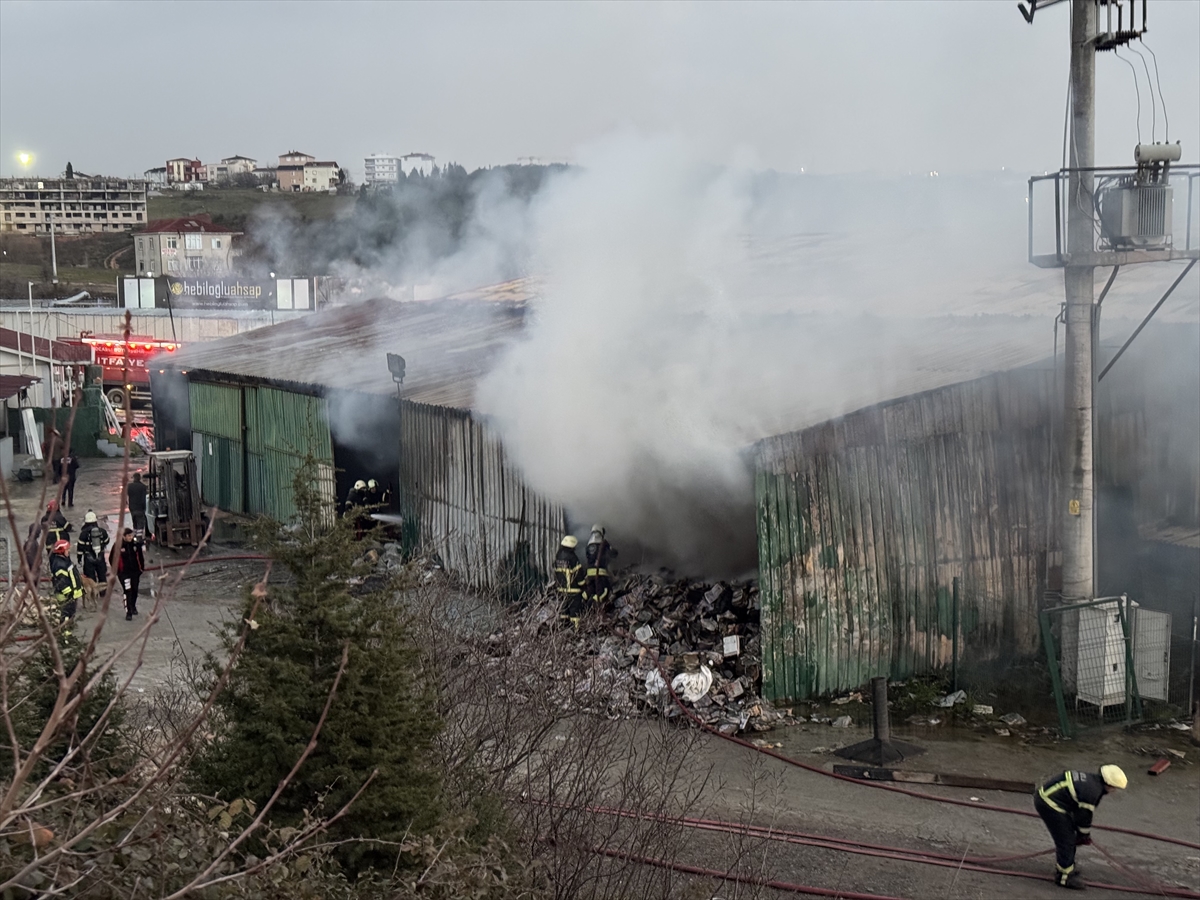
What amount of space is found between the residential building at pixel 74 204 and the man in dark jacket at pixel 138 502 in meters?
74.8

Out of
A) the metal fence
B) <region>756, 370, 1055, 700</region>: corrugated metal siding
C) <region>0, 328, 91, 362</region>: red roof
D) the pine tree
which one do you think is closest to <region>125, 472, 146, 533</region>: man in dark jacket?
<region>756, 370, 1055, 700</region>: corrugated metal siding

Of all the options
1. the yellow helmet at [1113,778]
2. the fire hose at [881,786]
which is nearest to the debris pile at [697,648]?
the fire hose at [881,786]

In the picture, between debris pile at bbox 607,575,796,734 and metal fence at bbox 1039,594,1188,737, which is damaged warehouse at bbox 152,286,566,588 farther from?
metal fence at bbox 1039,594,1188,737

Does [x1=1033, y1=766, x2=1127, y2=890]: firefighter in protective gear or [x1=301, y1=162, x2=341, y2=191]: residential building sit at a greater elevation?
[x1=301, y1=162, x2=341, y2=191]: residential building

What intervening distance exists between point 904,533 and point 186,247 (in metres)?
62.7

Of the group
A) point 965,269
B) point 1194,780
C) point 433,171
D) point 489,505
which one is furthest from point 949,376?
point 433,171

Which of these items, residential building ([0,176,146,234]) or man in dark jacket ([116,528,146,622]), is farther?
residential building ([0,176,146,234])

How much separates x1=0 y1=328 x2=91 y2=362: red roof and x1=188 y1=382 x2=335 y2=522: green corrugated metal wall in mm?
13771

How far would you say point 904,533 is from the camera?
41.0 ft

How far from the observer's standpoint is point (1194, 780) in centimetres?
1020

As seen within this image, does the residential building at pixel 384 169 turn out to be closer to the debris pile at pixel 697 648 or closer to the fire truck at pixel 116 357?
the fire truck at pixel 116 357

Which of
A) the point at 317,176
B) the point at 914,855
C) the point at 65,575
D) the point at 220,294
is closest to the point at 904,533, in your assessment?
the point at 914,855

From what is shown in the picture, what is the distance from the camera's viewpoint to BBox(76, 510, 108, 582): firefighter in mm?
15801

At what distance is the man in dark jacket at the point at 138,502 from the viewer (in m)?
21.0
